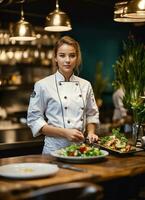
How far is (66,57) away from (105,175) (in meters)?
1.21

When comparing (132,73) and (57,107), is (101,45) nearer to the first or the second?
(132,73)

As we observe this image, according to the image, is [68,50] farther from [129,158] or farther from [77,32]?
[77,32]

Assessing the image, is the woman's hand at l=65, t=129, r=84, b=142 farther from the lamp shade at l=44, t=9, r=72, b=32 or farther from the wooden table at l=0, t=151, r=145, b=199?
the lamp shade at l=44, t=9, r=72, b=32

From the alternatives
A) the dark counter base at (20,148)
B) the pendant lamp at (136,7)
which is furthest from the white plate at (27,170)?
the dark counter base at (20,148)

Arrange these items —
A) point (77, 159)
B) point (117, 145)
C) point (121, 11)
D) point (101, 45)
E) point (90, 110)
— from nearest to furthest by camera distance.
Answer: point (77, 159)
point (117, 145)
point (121, 11)
point (90, 110)
point (101, 45)

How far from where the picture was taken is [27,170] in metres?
2.56

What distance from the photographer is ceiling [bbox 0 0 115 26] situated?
295 inches

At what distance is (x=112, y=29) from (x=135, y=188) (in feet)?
22.5

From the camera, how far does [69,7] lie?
7.90 m

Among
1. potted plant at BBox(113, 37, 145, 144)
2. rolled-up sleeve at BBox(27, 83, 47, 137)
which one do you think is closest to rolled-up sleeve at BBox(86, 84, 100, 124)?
potted plant at BBox(113, 37, 145, 144)

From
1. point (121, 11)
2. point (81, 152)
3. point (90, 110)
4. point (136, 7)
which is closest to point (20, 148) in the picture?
point (90, 110)

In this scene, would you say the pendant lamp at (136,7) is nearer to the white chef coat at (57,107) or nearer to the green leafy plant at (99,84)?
the white chef coat at (57,107)

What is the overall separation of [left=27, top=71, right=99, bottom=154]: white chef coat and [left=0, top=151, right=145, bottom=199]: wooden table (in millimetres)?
459

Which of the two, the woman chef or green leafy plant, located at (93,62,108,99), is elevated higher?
the woman chef
